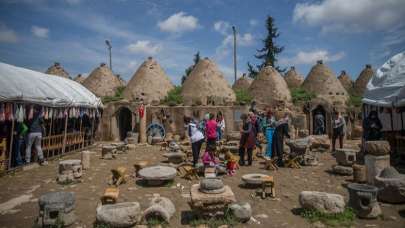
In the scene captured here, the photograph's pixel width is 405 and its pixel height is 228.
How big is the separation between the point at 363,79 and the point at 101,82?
64.0 ft

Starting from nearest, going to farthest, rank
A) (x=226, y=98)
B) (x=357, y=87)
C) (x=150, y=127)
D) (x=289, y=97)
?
(x=150, y=127) → (x=226, y=98) → (x=289, y=97) → (x=357, y=87)

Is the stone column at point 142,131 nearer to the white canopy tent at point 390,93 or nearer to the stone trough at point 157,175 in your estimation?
the stone trough at point 157,175

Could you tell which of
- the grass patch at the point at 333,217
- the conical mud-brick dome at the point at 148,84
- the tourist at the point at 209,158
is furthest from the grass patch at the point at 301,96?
the grass patch at the point at 333,217

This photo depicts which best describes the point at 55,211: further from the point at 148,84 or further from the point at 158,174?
the point at 148,84

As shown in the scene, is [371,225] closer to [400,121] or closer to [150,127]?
[400,121]

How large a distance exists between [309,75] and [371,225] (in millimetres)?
17312

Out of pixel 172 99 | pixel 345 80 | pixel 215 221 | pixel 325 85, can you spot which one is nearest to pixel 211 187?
pixel 215 221

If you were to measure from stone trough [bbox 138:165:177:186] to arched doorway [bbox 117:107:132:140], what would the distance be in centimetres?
894

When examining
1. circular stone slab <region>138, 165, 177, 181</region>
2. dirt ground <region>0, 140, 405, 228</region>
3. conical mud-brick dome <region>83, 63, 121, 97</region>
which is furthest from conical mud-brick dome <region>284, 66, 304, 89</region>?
circular stone slab <region>138, 165, 177, 181</region>

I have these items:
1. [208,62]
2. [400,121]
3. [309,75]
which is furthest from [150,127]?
[309,75]

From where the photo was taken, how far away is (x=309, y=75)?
19797mm

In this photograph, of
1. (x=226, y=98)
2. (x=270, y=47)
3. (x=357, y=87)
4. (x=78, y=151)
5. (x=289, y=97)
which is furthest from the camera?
(x=270, y=47)

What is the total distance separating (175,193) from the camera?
5.47 m

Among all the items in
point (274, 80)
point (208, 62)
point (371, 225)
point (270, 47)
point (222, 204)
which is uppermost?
point (270, 47)
